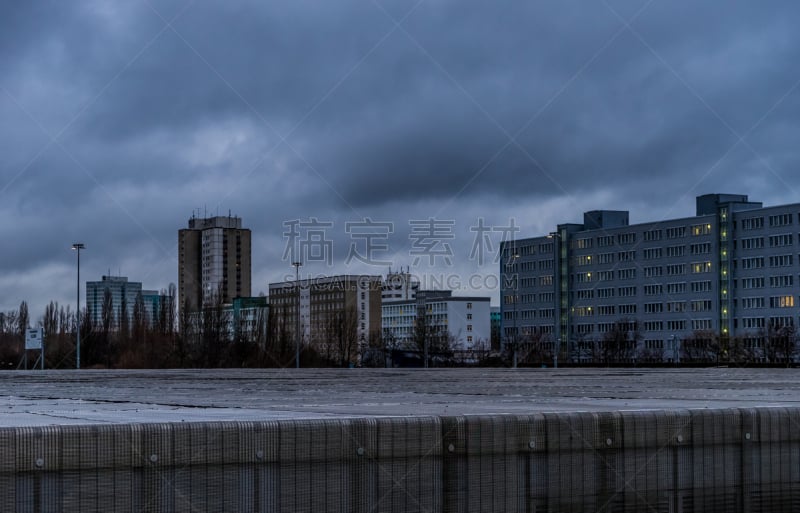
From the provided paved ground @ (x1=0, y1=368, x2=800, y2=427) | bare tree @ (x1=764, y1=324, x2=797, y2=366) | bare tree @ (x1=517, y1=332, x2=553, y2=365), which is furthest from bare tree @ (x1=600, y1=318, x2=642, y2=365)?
paved ground @ (x1=0, y1=368, x2=800, y2=427)

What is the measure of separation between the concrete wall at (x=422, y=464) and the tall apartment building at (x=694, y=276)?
497ft

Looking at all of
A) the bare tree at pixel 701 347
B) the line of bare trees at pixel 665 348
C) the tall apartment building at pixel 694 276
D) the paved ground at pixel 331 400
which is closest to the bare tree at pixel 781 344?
the line of bare trees at pixel 665 348

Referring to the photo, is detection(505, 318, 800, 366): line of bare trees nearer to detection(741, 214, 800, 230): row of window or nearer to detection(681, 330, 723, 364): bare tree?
detection(681, 330, 723, 364): bare tree

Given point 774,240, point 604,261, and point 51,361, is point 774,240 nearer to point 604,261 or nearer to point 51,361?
point 604,261

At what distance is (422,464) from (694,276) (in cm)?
17835

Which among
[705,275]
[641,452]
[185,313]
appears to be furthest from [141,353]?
[705,275]

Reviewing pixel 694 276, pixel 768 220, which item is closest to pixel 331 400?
pixel 768 220

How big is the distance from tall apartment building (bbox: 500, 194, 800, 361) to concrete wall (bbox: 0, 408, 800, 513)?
15152 centimetres

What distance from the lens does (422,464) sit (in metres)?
10.3

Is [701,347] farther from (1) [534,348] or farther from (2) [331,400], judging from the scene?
(2) [331,400]

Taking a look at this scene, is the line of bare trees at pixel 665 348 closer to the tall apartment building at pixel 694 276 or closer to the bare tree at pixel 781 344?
the bare tree at pixel 781 344

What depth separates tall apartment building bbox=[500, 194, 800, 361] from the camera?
563 ft

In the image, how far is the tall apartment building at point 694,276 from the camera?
563 feet

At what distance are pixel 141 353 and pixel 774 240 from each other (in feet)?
340
